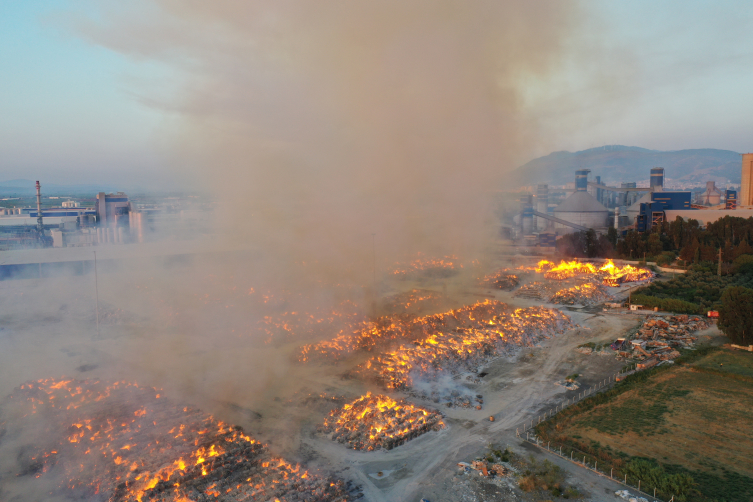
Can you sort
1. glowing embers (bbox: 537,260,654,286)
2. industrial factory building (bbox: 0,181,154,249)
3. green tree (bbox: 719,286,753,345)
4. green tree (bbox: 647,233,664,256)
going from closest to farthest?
green tree (bbox: 719,286,753,345) → industrial factory building (bbox: 0,181,154,249) → glowing embers (bbox: 537,260,654,286) → green tree (bbox: 647,233,664,256)

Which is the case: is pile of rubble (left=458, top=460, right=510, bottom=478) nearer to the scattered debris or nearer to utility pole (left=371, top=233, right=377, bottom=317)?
the scattered debris

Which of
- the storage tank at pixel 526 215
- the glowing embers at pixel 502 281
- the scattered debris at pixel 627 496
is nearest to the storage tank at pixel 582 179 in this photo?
the storage tank at pixel 526 215

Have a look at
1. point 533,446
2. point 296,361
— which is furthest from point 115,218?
point 533,446

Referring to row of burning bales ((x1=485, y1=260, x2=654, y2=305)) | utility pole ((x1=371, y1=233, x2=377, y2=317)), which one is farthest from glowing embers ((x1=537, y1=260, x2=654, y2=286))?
utility pole ((x1=371, y1=233, x2=377, y2=317))

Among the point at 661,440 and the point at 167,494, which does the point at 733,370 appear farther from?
the point at 167,494

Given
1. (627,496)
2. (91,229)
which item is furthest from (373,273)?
(91,229)

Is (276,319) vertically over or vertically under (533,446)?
over

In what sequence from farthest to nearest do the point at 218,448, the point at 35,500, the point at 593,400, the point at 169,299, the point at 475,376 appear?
1. the point at 169,299
2. the point at 475,376
3. the point at 593,400
4. the point at 218,448
5. the point at 35,500
